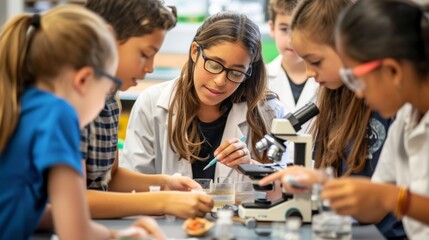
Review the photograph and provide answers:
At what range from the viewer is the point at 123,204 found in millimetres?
2102

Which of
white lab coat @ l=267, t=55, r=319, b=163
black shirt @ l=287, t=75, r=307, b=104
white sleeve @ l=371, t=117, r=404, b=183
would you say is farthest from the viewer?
black shirt @ l=287, t=75, r=307, b=104

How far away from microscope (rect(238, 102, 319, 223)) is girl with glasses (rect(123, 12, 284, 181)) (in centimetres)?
44

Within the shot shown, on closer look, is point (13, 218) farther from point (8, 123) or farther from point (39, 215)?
point (8, 123)

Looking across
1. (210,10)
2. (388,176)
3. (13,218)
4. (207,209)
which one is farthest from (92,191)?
(210,10)

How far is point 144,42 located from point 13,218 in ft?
2.38

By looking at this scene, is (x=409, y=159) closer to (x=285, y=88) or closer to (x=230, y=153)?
(x=230, y=153)

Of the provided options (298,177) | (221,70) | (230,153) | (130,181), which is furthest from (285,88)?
(298,177)

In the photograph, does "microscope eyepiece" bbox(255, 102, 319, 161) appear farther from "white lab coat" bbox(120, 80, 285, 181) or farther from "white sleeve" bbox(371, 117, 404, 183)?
"white lab coat" bbox(120, 80, 285, 181)

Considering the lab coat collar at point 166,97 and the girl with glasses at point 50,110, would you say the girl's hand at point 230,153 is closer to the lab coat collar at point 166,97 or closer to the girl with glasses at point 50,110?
the lab coat collar at point 166,97

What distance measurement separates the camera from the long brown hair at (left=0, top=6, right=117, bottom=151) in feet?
5.35

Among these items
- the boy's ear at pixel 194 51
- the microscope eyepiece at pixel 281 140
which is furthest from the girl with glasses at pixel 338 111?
the boy's ear at pixel 194 51

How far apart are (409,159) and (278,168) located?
45cm

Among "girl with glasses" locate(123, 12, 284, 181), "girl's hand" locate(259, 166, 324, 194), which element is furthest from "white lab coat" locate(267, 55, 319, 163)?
"girl's hand" locate(259, 166, 324, 194)

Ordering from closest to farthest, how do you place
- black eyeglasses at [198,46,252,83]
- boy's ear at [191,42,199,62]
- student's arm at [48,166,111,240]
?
student's arm at [48,166,111,240]
black eyeglasses at [198,46,252,83]
boy's ear at [191,42,199,62]
